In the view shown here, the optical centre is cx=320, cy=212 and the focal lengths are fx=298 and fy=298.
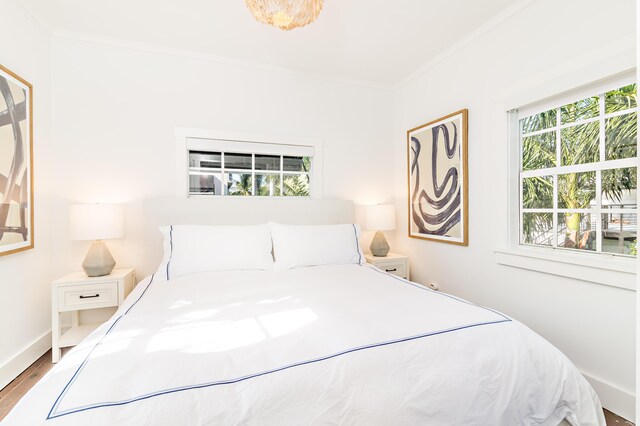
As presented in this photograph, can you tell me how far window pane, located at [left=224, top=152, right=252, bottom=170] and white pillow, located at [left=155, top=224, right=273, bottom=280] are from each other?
0.83 metres

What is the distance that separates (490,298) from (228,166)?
2716mm

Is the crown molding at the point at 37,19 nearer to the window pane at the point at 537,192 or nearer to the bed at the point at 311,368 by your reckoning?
the bed at the point at 311,368

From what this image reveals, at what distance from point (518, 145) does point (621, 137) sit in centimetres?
64

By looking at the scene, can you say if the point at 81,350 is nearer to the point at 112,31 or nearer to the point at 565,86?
the point at 112,31

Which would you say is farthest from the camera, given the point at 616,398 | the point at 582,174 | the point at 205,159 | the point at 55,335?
the point at 205,159

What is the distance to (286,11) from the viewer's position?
1.62 m

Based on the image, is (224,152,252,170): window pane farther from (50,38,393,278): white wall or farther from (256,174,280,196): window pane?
(50,38,393,278): white wall

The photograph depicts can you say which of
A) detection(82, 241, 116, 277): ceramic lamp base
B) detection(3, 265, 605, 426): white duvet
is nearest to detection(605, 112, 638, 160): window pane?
detection(3, 265, 605, 426): white duvet

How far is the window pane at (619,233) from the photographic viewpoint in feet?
5.74

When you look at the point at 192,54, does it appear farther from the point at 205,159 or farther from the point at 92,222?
the point at 92,222

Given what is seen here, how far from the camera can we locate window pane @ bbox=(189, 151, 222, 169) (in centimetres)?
296

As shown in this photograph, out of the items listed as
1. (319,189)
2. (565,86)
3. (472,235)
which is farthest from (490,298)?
(319,189)

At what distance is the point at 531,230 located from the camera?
2305 mm

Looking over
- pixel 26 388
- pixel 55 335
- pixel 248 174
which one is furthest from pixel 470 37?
pixel 26 388
